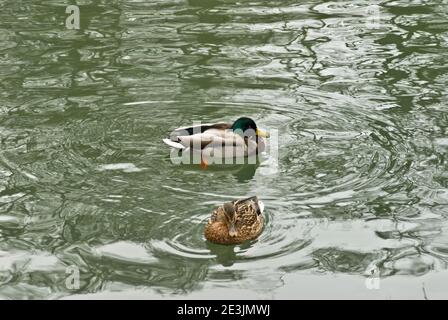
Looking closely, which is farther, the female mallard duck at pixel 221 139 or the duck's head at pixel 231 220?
the female mallard duck at pixel 221 139

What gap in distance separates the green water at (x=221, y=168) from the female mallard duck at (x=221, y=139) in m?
0.22

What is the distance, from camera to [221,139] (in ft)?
30.7

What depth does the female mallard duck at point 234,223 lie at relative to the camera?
746 centimetres

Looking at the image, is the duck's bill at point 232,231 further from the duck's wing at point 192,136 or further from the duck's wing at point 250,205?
the duck's wing at point 192,136

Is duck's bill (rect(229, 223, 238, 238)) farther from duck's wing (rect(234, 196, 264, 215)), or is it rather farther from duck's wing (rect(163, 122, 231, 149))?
duck's wing (rect(163, 122, 231, 149))

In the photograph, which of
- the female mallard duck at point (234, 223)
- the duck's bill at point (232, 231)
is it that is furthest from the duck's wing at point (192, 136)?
the duck's bill at point (232, 231)

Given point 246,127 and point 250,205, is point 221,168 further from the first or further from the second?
point 250,205

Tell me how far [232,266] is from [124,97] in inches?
157

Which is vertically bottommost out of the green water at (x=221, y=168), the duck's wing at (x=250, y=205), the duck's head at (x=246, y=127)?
the green water at (x=221, y=168)

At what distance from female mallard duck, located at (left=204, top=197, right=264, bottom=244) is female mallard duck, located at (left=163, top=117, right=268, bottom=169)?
152 cm

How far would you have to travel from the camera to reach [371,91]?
10844 mm

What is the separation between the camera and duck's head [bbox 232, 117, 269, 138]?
9414 millimetres

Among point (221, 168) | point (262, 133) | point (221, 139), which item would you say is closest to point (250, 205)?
point (221, 168)

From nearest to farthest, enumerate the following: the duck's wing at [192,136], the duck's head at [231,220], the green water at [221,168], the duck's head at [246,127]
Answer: the green water at [221,168]
the duck's head at [231,220]
the duck's wing at [192,136]
the duck's head at [246,127]
